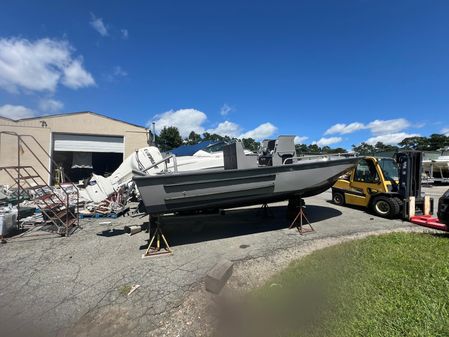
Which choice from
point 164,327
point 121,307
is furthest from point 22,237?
point 164,327

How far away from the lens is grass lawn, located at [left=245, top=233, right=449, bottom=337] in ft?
7.27

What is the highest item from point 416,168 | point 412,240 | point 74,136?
point 74,136

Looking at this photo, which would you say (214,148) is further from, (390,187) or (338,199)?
(390,187)

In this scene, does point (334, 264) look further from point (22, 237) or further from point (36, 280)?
point (22, 237)

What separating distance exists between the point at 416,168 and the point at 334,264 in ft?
15.3

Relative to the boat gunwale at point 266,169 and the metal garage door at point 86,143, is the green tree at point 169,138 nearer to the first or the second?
the metal garage door at point 86,143

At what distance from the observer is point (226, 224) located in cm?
623

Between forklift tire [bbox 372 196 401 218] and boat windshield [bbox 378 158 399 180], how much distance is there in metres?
0.81

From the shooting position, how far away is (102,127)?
56.4ft

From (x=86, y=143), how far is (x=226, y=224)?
1507 cm

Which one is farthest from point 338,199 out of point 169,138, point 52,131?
point 169,138

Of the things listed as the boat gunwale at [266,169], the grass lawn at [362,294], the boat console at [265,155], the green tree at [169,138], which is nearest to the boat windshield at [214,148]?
the boat console at [265,155]

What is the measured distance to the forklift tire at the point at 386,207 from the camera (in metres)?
6.15

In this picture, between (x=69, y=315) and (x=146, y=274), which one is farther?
(x=146, y=274)
